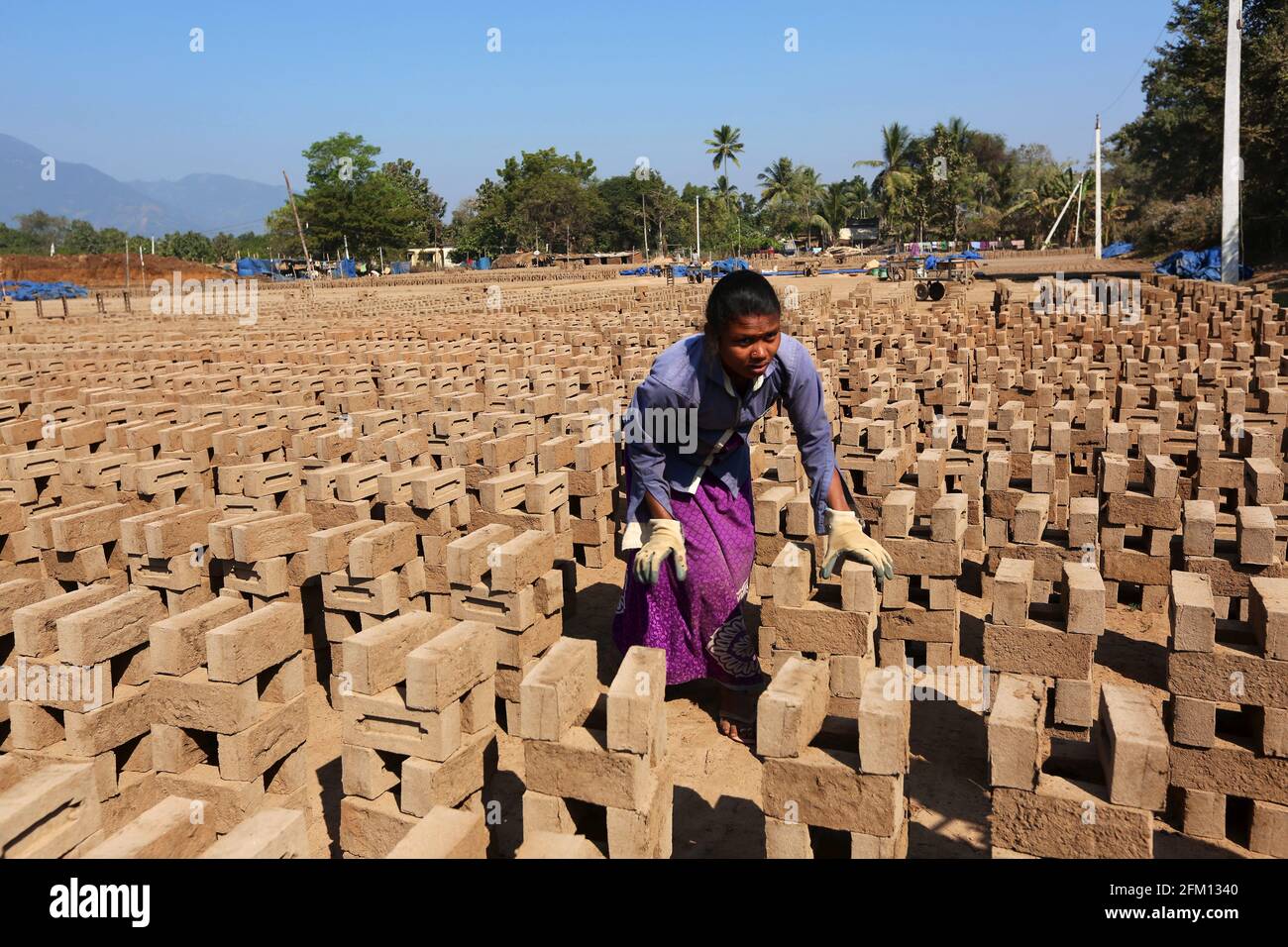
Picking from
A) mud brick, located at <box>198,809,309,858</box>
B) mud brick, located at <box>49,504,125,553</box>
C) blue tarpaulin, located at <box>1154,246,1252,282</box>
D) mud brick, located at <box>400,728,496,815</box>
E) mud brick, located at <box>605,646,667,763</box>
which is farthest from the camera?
blue tarpaulin, located at <box>1154,246,1252,282</box>

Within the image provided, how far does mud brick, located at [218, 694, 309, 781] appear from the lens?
3.14 metres

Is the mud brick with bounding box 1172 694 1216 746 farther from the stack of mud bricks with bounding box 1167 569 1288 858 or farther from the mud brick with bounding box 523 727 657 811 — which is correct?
the mud brick with bounding box 523 727 657 811

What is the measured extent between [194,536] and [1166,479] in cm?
469

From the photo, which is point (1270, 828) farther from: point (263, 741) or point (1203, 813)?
point (263, 741)

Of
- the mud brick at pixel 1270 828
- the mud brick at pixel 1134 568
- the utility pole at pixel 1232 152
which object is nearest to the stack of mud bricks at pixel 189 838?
the mud brick at pixel 1270 828

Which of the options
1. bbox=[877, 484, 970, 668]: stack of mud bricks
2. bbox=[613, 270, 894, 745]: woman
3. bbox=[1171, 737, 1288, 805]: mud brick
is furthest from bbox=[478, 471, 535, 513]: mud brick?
bbox=[1171, 737, 1288, 805]: mud brick

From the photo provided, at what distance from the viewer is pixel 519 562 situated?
3.86m

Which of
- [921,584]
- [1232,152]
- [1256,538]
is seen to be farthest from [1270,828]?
[1232,152]

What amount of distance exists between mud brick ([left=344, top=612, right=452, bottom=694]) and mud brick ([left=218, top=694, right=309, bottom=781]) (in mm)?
421

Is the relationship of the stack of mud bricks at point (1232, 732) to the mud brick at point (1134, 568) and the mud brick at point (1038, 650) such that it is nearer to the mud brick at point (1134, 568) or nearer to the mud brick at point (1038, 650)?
the mud brick at point (1038, 650)

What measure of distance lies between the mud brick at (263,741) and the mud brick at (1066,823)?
2275 millimetres

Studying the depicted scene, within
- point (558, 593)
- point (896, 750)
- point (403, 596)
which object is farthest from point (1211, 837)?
point (403, 596)

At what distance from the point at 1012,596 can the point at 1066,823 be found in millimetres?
1219
